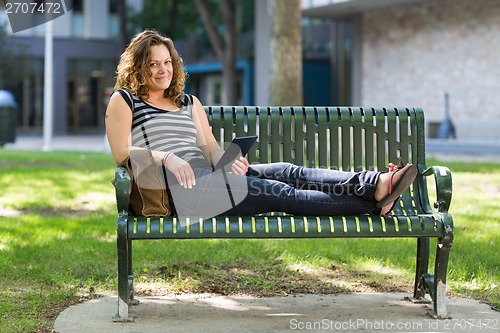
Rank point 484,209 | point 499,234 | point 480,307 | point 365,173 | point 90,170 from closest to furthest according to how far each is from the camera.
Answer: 1. point 365,173
2. point 480,307
3. point 499,234
4. point 484,209
5. point 90,170

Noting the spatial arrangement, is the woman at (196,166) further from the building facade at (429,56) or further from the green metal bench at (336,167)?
the building facade at (429,56)

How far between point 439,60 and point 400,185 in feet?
66.7

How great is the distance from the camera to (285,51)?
12164 mm

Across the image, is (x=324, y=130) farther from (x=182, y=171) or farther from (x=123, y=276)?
(x=123, y=276)

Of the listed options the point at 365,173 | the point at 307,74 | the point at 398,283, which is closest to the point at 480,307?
the point at 398,283

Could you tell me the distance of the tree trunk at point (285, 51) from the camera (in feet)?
39.8

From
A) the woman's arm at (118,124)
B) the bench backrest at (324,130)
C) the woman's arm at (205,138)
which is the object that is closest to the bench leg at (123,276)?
the woman's arm at (118,124)

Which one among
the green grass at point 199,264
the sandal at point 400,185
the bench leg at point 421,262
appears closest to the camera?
the sandal at point 400,185

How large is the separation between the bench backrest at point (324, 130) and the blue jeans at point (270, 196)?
0.70m

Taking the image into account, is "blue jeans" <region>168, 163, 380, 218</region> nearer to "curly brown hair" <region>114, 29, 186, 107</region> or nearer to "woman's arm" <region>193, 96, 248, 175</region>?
"woman's arm" <region>193, 96, 248, 175</region>

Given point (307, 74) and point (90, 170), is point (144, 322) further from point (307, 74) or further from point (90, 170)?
point (307, 74)

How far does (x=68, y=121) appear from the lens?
39281 millimetres

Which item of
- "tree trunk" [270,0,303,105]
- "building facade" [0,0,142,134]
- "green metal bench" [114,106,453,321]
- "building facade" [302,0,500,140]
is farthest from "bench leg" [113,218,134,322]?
"building facade" [0,0,142,134]

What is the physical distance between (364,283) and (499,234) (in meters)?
1.88
